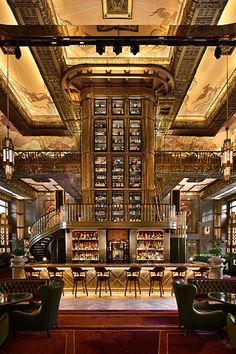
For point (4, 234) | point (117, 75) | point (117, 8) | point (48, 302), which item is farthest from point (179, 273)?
point (4, 234)

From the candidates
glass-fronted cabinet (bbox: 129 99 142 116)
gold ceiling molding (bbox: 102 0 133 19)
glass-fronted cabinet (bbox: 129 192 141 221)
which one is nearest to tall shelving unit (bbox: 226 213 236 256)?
glass-fronted cabinet (bbox: 129 192 141 221)

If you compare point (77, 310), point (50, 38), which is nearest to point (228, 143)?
point (50, 38)

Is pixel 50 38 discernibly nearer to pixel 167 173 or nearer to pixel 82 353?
pixel 82 353

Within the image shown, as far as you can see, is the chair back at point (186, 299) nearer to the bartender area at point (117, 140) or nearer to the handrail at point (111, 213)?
the bartender area at point (117, 140)

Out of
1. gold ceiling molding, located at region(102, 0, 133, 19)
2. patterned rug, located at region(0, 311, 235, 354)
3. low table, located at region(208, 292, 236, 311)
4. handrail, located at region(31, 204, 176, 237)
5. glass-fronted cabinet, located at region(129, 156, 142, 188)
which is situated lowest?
patterned rug, located at region(0, 311, 235, 354)

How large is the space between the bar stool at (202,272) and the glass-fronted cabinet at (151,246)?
1636mm

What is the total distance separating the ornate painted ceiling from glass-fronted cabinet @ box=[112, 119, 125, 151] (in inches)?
68.7

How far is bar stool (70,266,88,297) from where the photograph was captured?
10.5 metres

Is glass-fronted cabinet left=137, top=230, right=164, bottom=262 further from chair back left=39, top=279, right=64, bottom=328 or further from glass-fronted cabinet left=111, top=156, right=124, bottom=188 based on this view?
chair back left=39, top=279, right=64, bottom=328

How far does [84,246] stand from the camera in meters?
12.9

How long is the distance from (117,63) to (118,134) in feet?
8.04

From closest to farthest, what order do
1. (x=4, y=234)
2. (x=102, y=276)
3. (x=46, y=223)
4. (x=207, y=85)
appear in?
(x=102, y=276) < (x=207, y=85) < (x=46, y=223) < (x=4, y=234)

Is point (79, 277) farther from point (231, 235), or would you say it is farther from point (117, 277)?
point (231, 235)

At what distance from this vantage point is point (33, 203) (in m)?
24.6
